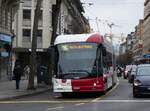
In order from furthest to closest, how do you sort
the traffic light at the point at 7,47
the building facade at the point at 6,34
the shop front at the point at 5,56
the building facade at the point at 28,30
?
the building facade at the point at 28,30, the traffic light at the point at 7,47, the shop front at the point at 5,56, the building facade at the point at 6,34

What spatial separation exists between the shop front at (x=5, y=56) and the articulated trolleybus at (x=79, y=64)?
18898mm

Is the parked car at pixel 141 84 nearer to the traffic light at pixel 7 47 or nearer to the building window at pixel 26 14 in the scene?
the traffic light at pixel 7 47

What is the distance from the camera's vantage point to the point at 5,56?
50.2m

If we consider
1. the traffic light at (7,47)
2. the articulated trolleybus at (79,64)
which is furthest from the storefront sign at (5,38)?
the articulated trolleybus at (79,64)

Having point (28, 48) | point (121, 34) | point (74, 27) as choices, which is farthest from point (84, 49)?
point (121, 34)

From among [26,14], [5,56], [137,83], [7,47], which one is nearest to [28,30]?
[26,14]

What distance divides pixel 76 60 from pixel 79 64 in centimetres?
28

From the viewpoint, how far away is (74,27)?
104 meters

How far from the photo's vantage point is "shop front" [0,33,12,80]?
1906 inches

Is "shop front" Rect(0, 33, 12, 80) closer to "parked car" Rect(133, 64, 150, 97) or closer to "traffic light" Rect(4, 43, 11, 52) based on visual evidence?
"traffic light" Rect(4, 43, 11, 52)

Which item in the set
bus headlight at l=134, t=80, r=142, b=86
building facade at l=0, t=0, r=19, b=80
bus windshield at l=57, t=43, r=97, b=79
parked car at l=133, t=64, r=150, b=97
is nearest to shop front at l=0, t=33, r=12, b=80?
building facade at l=0, t=0, r=19, b=80

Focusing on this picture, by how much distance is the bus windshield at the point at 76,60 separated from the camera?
2797 cm

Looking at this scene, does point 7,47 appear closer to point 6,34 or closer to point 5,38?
point 6,34

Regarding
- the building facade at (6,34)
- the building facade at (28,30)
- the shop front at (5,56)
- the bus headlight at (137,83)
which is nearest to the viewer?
the bus headlight at (137,83)
